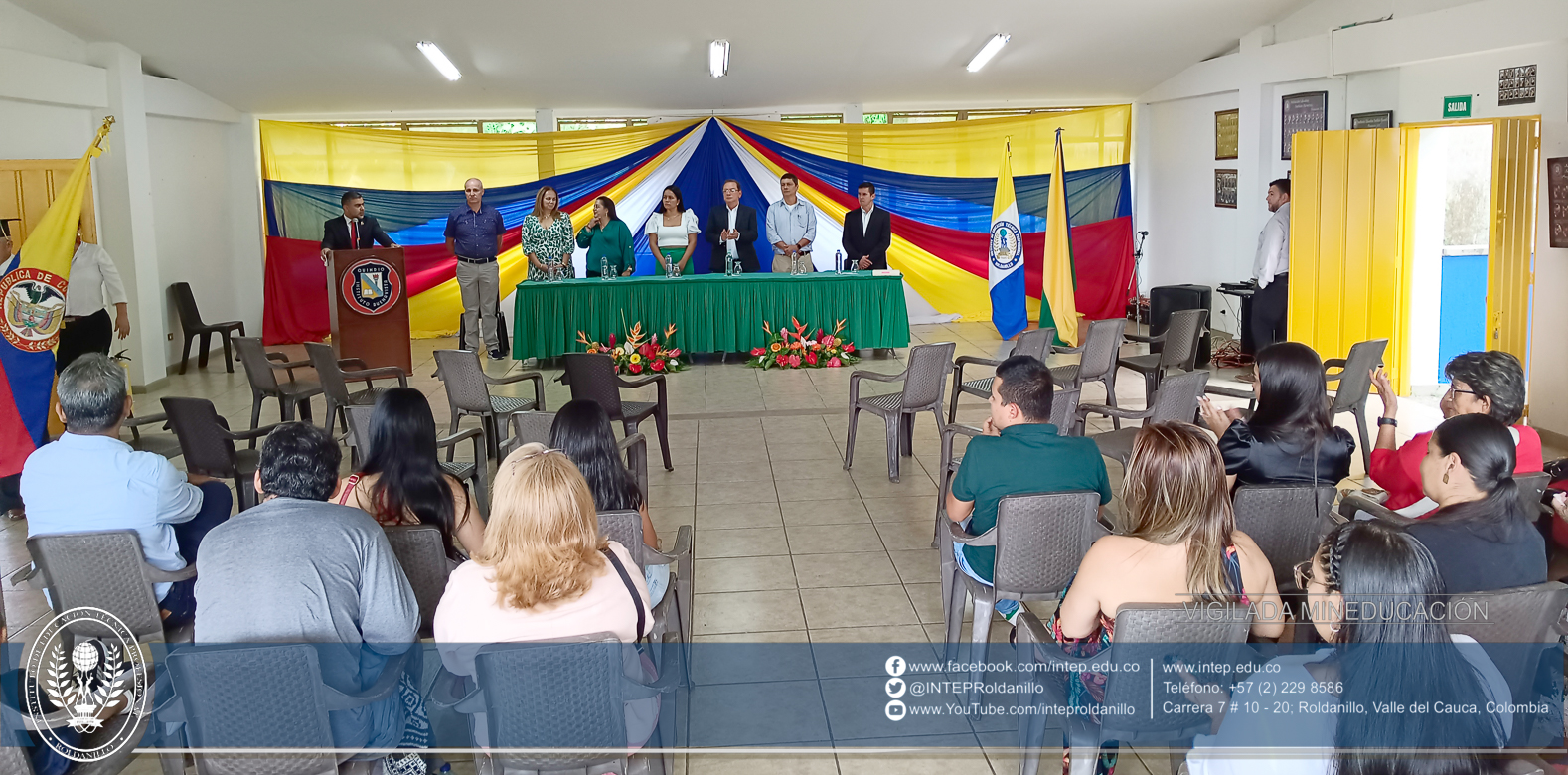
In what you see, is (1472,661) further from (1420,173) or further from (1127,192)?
(1127,192)

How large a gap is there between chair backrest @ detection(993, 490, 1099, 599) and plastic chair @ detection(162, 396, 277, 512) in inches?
118

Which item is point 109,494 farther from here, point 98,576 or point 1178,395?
point 1178,395

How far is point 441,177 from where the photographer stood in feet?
37.4

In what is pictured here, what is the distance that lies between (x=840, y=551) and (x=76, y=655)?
282 centimetres

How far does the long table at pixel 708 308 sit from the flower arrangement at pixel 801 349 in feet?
0.28

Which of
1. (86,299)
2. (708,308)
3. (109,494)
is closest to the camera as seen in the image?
(109,494)

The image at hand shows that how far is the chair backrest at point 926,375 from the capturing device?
5.74 metres

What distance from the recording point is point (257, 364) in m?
6.27

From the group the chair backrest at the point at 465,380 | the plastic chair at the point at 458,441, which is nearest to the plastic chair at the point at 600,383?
the chair backrest at the point at 465,380

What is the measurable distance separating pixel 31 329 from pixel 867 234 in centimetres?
623

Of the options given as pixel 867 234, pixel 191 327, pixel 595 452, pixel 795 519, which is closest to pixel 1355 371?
pixel 795 519

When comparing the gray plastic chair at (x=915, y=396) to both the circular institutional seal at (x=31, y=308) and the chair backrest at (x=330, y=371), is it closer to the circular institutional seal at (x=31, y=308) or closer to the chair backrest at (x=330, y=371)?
the chair backrest at (x=330, y=371)

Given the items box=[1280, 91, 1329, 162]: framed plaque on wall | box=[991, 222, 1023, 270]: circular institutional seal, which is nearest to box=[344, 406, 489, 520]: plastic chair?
box=[991, 222, 1023, 270]: circular institutional seal

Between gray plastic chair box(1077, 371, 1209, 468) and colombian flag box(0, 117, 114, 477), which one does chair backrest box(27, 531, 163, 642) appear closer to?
colombian flag box(0, 117, 114, 477)
